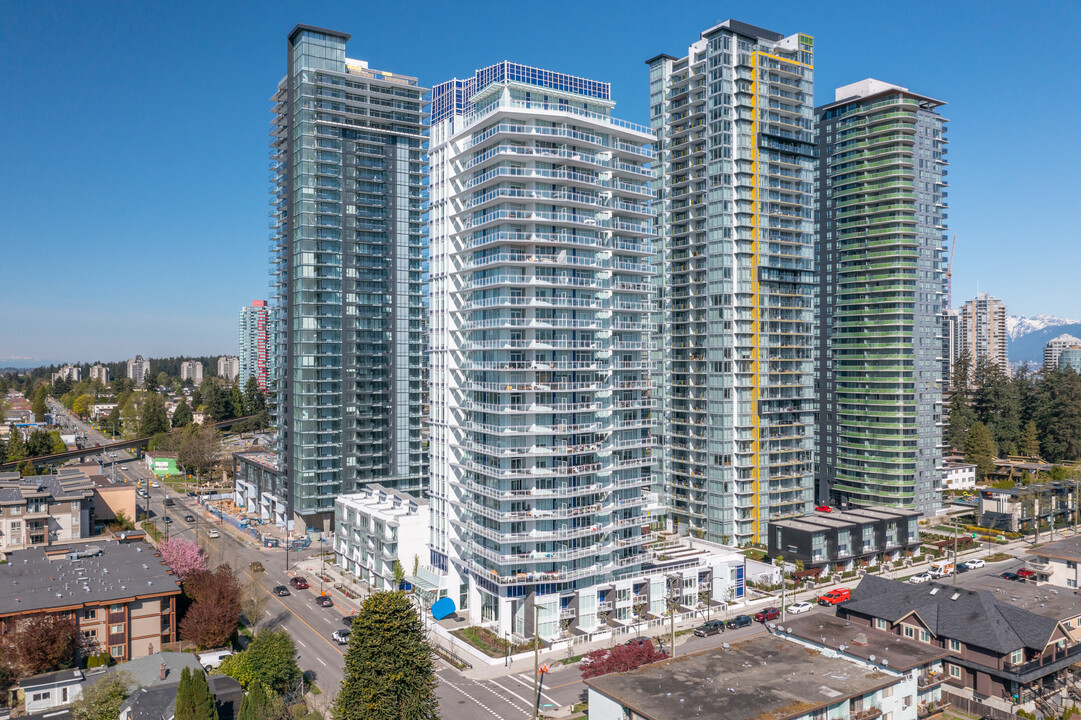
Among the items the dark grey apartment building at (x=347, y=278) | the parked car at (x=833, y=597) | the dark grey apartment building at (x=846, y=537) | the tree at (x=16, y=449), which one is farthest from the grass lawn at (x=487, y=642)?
the tree at (x=16, y=449)

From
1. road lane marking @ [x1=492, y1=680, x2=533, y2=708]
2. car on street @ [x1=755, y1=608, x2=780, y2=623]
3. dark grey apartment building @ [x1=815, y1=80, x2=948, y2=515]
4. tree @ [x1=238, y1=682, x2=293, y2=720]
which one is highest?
dark grey apartment building @ [x1=815, y1=80, x2=948, y2=515]

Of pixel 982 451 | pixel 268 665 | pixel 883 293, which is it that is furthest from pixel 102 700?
pixel 982 451

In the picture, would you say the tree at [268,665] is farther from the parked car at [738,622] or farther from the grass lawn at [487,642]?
the parked car at [738,622]

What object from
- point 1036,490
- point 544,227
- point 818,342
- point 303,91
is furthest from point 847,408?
point 303,91

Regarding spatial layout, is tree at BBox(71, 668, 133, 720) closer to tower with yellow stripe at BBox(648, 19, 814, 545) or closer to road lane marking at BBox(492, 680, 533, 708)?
road lane marking at BBox(492, 680, 533, 708)

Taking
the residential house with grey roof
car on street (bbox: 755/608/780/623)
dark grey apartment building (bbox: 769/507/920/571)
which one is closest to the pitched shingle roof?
the residential house with grey roof

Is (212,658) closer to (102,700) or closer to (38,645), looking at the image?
(38,645)

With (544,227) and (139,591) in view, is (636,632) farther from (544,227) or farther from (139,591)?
(139,591)
